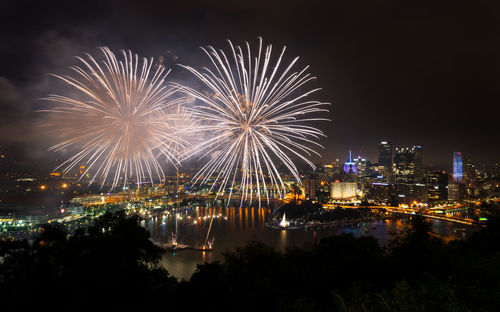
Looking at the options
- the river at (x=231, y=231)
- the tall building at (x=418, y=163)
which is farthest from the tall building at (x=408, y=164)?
the river at (x=231, y=231)

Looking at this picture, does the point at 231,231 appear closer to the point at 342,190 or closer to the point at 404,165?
the point at 342,190

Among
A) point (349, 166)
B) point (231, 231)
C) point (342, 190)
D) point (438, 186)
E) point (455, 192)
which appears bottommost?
point (231, 231)

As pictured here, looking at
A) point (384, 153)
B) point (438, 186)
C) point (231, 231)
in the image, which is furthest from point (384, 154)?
point (231, 231)

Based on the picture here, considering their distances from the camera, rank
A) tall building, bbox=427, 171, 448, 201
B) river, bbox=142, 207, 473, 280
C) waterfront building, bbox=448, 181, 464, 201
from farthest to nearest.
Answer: tall building, bbox=427, 171, 448, 201, waterfront building, bbox=448, 181, 464, 201, river, bbox=142, 207, 473, 280

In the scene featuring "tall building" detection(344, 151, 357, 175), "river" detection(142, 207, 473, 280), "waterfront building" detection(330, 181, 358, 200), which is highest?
"tall building" detection(344, 151, 357, 175)

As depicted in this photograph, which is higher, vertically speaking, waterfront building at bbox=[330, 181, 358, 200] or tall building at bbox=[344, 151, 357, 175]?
tall building at bbox=[344, 151, 357, 175]

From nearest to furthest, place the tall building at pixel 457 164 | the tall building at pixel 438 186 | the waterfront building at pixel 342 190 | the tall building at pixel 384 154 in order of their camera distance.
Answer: the tall building at pixel 438 186
the waterfront building at pixel 342 190
the tall building at pixel 457 164
the tall building at pixel 384 154

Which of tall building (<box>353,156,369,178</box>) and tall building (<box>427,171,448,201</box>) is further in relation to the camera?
tall building (<box>353,156,369,178</box>)

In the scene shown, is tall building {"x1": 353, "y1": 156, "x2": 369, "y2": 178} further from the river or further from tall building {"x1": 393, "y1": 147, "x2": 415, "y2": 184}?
the river

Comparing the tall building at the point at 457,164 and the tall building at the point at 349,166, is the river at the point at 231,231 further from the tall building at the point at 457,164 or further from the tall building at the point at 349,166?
the tall building at the point at 457,164

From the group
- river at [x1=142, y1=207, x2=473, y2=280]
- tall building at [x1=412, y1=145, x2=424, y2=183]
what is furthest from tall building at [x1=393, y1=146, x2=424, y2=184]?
river at [x1=142, y1=207, x2=473, y2=280]

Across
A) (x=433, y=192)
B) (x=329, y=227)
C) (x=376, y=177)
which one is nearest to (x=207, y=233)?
(x=329, y=227)
